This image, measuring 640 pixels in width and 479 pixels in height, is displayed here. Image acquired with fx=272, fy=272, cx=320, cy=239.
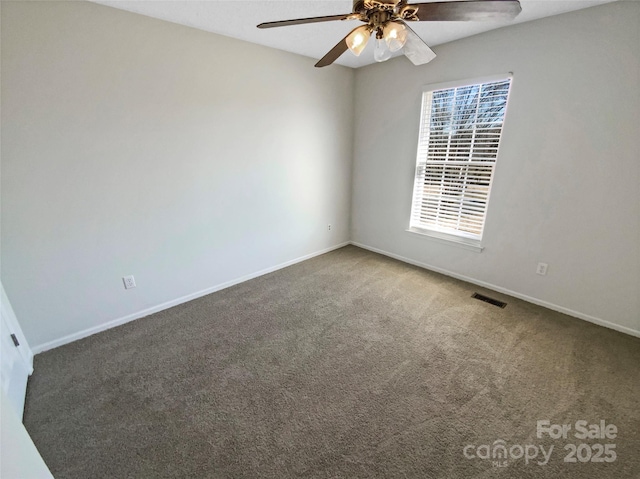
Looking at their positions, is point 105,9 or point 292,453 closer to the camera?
point 292,453

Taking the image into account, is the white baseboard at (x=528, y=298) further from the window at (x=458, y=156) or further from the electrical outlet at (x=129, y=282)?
the electrical outlet at (x=129, y=282)

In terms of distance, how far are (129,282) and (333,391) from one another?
194 centimetres

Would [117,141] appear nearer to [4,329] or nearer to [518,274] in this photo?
[4,329]

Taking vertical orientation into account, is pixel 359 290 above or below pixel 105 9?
below

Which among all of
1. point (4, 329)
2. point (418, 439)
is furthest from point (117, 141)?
point (418, 439)

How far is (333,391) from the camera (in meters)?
1.71

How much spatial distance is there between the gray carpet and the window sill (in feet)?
1.98

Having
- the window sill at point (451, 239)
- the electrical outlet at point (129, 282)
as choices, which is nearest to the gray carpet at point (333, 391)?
the electrical outlet at point (129, 282)

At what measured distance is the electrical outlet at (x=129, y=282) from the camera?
2.33 m

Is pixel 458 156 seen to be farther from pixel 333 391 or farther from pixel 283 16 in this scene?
pixel 333 391

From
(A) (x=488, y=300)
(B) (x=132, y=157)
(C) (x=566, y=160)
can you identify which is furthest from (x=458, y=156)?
(B) (x=132, y=157)

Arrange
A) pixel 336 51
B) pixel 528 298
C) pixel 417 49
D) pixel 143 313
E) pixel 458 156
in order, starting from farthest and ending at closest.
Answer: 1. pixel 458 156
2. pixel 528 298
3. pixel 143 313
4. pixel 336 51
5. pixel 417 49

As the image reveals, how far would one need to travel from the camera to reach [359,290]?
292 centimetres

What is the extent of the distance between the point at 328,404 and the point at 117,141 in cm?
241
